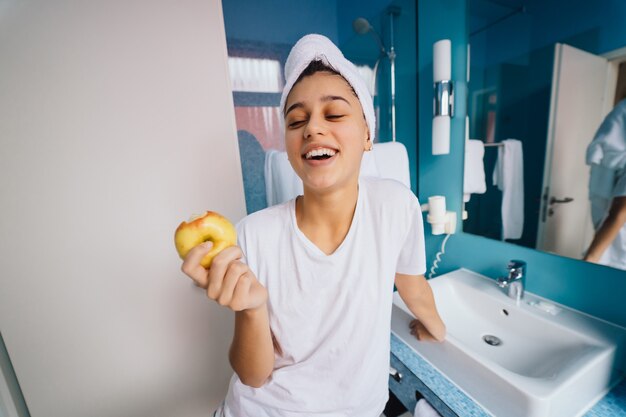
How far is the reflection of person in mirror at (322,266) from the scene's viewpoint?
2.17 feet

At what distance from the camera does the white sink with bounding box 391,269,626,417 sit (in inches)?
24.2

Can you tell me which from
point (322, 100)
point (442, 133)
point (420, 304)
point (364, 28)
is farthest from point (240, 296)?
point (364, 28)

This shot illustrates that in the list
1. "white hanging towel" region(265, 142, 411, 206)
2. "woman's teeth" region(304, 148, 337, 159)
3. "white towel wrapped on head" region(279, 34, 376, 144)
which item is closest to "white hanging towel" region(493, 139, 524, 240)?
"white hanging towel" region(265, 142, 411, 206)

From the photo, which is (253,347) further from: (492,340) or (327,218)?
(492,340)

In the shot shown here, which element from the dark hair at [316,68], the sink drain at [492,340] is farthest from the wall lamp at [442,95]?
the sink drain at [492,340]

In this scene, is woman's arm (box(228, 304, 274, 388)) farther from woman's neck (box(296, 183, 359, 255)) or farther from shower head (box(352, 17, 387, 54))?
shower head (box(352, 17, 387, 54))

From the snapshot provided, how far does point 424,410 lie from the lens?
74 cm

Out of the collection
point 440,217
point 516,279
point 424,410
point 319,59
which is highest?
point 319,59

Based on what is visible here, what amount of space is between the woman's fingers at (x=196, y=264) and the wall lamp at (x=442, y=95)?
105cm

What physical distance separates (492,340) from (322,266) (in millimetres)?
728

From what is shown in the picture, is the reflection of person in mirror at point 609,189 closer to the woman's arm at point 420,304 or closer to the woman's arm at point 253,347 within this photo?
the woman's arm at point 420,304

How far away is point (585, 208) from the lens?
83 cm

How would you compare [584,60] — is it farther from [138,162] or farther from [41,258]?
[41,258]

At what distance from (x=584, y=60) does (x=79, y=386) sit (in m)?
1.80
